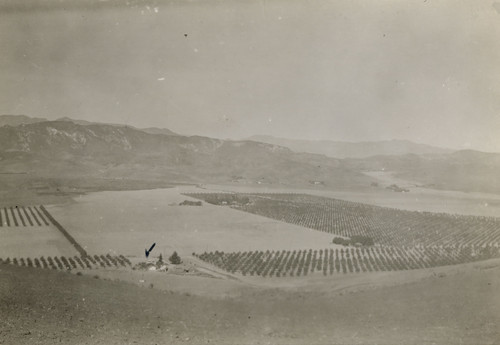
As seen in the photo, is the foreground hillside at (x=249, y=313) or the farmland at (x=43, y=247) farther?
the farmland at (x=43, y=247)

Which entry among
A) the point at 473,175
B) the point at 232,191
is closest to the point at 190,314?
the point at 473,175

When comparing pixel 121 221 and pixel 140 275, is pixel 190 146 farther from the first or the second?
pixel 140 275

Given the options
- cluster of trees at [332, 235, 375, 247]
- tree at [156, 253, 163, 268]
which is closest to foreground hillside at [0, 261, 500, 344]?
tree at [156, 253, 163, 268]

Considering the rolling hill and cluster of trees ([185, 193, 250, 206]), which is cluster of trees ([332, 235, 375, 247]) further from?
the rolling hill

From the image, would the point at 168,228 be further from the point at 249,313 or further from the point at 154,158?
the point at 154,158

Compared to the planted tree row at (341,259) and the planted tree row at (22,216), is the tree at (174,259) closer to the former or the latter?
the planted tree row at (341,259)

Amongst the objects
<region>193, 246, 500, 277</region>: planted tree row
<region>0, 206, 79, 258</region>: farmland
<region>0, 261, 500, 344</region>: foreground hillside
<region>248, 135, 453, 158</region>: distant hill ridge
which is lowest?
<region>0, 206, 79, 258</region>: farmland

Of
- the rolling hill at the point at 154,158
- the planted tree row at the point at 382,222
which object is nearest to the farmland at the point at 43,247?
the planted tree row at the point at 382,222

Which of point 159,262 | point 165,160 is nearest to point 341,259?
point 159,262
